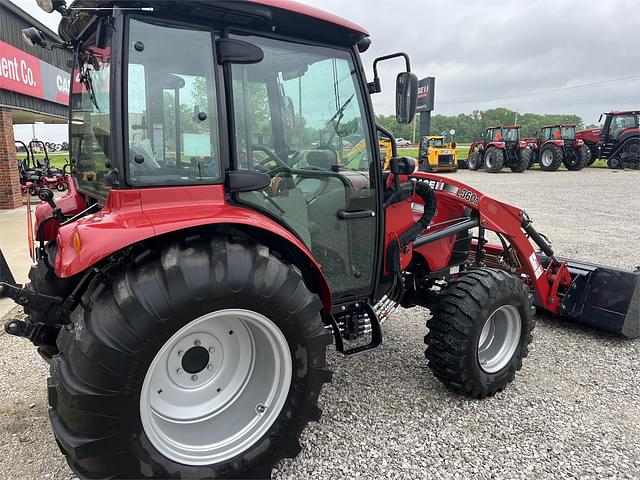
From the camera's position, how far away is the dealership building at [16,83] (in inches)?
392

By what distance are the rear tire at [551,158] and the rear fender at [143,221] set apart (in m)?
23.9

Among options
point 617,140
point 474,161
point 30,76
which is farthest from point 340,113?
point 617,140

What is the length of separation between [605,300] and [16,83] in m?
11.6

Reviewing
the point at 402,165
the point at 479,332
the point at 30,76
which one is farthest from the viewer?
the point at 30,76

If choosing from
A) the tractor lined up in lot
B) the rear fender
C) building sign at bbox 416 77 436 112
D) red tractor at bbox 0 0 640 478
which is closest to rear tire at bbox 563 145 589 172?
the tractor lined up in lot

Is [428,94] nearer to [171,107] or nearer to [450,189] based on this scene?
[450,189]

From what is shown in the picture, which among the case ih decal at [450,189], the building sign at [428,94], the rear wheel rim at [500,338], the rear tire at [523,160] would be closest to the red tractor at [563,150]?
the rear tire at [523,160]

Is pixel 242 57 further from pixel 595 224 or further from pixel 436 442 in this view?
pixel 595 224

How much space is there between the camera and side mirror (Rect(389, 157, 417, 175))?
2.88m

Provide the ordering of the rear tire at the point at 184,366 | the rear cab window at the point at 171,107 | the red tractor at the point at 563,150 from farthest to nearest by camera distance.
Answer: the red tractor at the point at 563,150, the rear cab window at the point at 171,107, the rear tire at the point at 184,366

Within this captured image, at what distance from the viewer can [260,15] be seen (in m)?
2.25

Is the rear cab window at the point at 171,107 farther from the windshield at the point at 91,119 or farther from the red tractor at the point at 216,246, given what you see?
the windshield at the point at 91,119

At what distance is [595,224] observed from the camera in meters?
9.94

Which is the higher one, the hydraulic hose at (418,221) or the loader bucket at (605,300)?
the hydraulic hose at (418,221)
